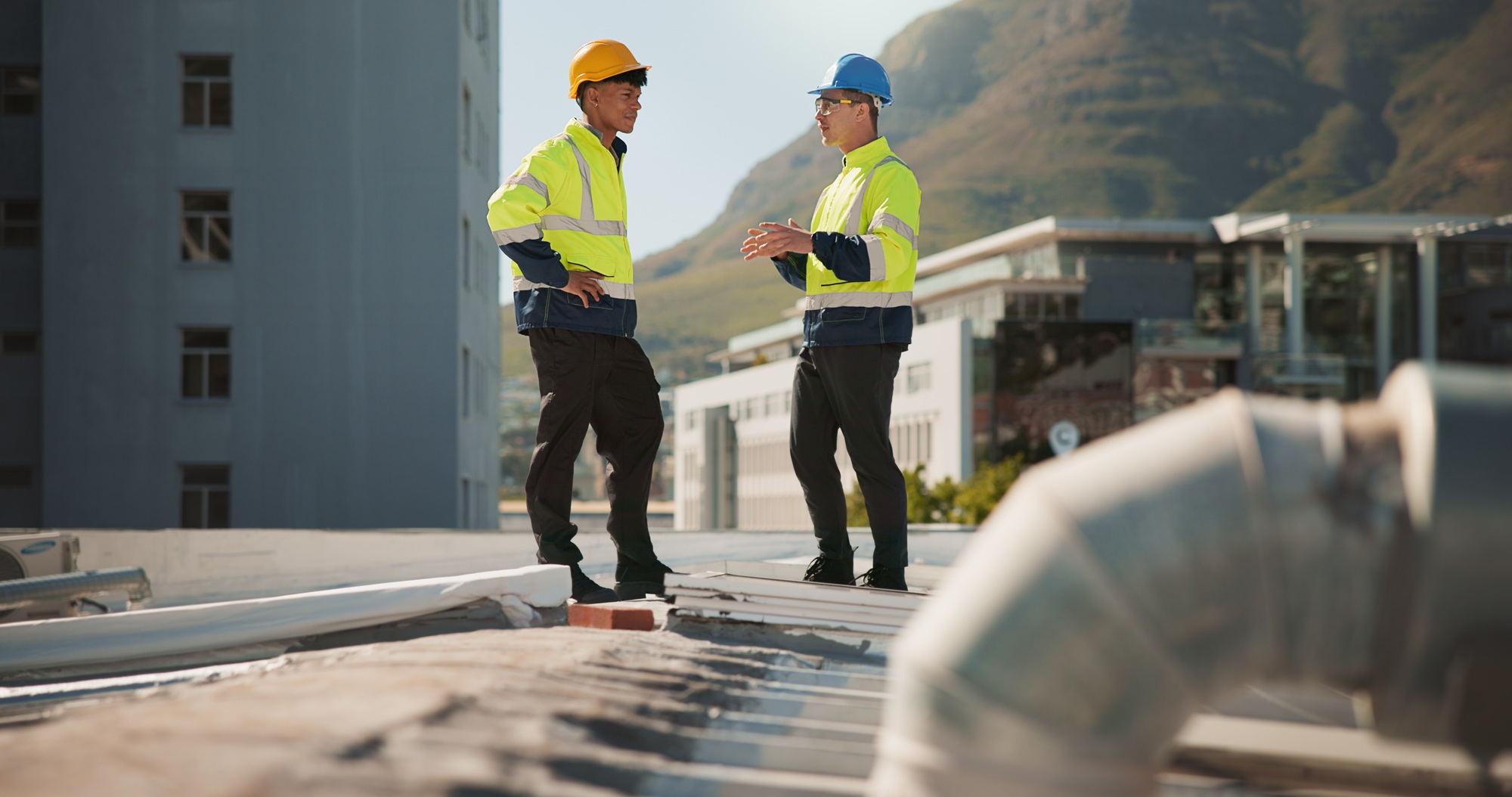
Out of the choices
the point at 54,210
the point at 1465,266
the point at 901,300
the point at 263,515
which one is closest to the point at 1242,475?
the point at 901,300

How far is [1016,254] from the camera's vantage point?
68188mm

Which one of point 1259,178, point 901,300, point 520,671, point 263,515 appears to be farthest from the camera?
point 1259,178

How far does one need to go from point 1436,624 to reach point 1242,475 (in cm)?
29

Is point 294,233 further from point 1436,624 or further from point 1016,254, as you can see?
point 1016,254

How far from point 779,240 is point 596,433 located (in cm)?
105

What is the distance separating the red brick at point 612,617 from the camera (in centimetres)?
387

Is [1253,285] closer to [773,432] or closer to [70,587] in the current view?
[773,432]

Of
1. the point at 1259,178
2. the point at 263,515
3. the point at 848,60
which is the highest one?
the point at 1259,178

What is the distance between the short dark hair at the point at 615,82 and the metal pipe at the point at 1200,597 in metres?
3.45

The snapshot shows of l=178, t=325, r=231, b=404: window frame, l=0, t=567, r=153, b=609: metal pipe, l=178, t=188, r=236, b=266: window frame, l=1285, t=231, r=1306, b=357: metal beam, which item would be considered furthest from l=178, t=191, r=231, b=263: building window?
l=1285, t=231, r=1306, b=357: metal beam

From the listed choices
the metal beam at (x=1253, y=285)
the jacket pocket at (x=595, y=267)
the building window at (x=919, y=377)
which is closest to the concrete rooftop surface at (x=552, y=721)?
the jacket pocket at (x=595, y=267)

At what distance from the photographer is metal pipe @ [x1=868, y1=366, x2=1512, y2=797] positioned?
66.0 inches

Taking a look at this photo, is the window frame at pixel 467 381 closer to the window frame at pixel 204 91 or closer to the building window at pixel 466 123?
the building window at pixel 466 123

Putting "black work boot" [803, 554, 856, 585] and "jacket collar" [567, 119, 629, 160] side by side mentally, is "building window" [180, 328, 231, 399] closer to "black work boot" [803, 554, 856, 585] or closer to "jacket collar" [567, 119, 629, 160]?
"jacket collar" [567, 119, 629, 160]
